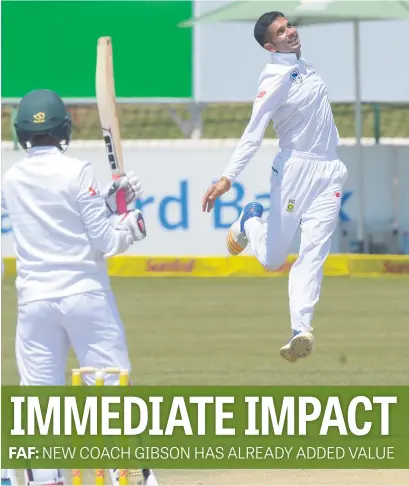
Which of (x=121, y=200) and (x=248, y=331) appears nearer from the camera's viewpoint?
(x=121, y=200)

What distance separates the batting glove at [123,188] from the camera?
7461 mm

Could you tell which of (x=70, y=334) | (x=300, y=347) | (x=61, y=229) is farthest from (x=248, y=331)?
(x=61, y=229)

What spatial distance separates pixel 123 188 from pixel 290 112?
4.88 ft

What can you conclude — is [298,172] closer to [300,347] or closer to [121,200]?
[300,347]

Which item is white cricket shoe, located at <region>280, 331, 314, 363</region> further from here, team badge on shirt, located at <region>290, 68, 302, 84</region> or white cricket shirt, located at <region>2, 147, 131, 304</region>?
white cricket shirt, located at <region>2, 147, 131, 304</region>

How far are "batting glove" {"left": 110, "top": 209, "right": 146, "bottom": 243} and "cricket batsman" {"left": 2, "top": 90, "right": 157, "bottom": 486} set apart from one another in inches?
0.9

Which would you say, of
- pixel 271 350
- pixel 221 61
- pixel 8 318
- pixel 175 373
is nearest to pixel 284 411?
pixel 175 373

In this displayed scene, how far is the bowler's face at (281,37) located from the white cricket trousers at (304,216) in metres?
0.56

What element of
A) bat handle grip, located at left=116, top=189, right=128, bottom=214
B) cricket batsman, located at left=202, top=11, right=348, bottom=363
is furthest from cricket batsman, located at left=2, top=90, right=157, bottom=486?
cricket batsman, located at left=202, top=11, right=348, bottom=363

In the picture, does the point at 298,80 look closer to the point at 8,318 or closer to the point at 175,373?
the point at 175,373

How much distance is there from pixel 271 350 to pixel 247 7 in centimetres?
484

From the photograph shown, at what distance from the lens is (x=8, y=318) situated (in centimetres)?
1422

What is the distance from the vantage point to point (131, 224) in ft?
23.9

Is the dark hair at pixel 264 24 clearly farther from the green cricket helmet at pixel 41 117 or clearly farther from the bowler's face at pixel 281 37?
the green cricket helmet at pixel 41 117
